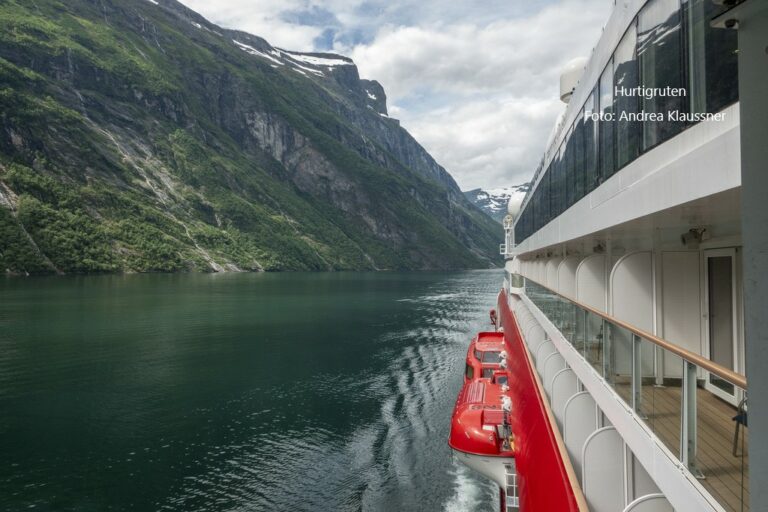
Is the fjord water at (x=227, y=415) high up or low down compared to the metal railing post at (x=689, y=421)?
down

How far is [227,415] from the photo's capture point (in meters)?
25.5

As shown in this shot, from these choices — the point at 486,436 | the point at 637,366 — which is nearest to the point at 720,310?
the point at 637,366

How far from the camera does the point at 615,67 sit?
860 cm

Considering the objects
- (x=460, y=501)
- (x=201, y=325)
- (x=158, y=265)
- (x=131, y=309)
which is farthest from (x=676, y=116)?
(x=158, y=265)

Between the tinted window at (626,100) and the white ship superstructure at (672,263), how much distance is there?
48 mm

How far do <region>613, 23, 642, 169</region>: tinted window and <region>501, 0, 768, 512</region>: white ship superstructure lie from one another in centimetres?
5

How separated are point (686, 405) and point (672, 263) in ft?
17.3

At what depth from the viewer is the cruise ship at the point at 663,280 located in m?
2.74

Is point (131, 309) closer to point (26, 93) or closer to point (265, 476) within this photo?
point (265, 476)

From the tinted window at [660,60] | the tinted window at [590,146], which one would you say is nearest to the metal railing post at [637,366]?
the tinted window at [660,60]

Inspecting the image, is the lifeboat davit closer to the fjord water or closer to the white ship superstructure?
the fjord water

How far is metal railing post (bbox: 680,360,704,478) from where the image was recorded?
4.12 meters

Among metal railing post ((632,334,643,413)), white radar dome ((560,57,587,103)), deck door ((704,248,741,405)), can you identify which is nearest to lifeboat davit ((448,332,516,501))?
deck door ((704,248,741,405))

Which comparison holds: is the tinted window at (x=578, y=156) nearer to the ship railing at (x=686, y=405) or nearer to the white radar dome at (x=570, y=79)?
the ship railing at (x=686, y=405)
